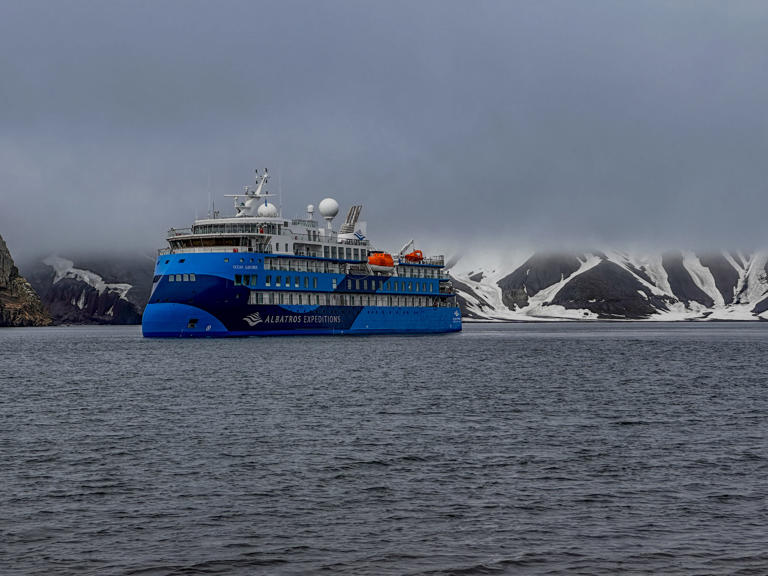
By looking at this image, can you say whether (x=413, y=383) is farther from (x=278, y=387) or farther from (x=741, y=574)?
(x=741, y=574)

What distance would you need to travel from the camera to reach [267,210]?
4702 inches

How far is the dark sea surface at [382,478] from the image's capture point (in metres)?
18.8

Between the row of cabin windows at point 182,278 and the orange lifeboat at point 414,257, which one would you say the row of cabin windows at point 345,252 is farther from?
the row of cabin windows at point 182,278

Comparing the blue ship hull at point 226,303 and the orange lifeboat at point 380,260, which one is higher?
the orange lifeboat at point 380,260

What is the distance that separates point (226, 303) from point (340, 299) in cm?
2159

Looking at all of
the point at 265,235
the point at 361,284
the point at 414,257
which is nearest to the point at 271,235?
the point at 265,235

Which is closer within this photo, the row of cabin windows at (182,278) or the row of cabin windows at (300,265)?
the row of cabin windows at (182,278)

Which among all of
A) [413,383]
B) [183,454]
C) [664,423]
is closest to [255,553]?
[183,454]

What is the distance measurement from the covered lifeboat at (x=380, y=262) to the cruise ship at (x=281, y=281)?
5.5 inches

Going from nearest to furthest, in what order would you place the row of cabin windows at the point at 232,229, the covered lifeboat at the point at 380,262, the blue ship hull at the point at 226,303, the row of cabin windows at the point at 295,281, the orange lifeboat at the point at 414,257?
the blue ship hull at the point at 226,303 < the row of cabin windows at the point at 295,281 < the row of cabin windows at the point at 232,229 < the covered lifeboat at the point at 380,262 < the orange lifeboat at the point at 414,257

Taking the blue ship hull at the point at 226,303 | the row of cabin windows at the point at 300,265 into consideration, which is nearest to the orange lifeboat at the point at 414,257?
the row of cabin windows at the point at 300,265

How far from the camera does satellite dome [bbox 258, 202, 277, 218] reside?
390ft

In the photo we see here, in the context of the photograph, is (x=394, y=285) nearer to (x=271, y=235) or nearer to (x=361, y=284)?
(x=361, y=284)

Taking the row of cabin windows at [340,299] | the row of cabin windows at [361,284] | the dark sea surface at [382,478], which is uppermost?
the row of cabin windows at [361,284]
